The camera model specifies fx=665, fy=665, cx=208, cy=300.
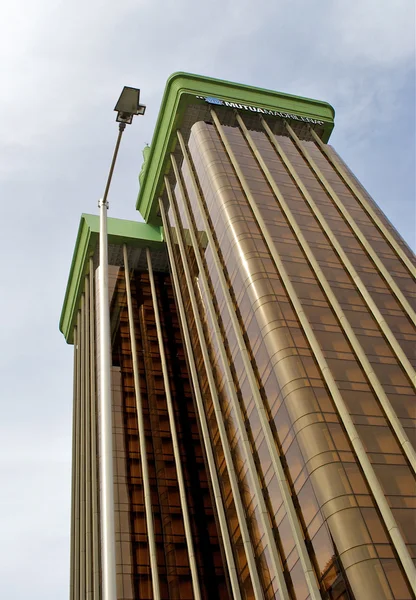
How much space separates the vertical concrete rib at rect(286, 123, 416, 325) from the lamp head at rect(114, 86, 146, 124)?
119ft

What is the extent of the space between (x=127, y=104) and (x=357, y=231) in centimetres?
4436

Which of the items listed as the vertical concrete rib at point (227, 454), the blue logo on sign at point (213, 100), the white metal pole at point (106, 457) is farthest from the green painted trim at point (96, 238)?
the white metal pole at point (106, 457)

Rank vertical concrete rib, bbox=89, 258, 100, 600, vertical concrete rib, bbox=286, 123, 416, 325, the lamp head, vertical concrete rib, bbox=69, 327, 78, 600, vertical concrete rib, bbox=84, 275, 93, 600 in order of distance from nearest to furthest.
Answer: the lamp head
vertical concrete rib, bbox=286, 123, 416, 325
vertical concrete rib, bbox=89, 258, 100, 600
vertical concrete rib, bbox=84, 275, 93, 600
vertical concrete rib, bbox=69, 327, 78, 600

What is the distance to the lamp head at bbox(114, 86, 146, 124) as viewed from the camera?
67.9 ft

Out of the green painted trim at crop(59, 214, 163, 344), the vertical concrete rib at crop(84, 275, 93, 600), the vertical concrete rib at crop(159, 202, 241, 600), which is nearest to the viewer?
the vertical concrete rib at crop(159, 202, 241, 600)

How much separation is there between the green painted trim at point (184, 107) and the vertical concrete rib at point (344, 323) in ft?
43.2

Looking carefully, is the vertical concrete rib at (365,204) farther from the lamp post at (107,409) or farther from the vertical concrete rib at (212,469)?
the lamp post at (107,409)

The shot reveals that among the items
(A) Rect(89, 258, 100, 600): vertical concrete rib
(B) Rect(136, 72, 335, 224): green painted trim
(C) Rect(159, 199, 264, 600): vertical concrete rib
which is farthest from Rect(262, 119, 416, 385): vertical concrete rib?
(A) Rect(89, 258, 100, 600): vertical concrete rib

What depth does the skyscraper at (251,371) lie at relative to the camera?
38219 millimetres

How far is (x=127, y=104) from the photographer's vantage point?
2088 cm

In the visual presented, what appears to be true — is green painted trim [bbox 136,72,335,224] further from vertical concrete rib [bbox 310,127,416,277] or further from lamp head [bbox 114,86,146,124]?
lamp head [bbox 114,86,146,124]

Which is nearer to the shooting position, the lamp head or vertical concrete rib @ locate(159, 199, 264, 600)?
the lamp head

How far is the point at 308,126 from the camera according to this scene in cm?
8488

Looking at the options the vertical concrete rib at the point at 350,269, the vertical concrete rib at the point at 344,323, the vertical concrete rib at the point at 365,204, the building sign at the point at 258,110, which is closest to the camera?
the vertical concrete rib at the point at 344,323
